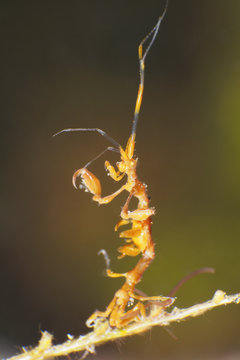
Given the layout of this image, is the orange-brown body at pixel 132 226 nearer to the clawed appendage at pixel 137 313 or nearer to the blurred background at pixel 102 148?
the clawed appendage at pixel 137 313

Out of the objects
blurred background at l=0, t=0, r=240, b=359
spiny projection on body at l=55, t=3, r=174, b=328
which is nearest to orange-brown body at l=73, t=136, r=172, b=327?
spiny projection on body at l=55, t=3, r=174, b=328

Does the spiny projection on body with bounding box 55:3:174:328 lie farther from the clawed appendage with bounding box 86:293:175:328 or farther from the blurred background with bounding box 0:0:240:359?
the blurred background with bounding box 0:0:240:359

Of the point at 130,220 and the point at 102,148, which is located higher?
the point at 102,148

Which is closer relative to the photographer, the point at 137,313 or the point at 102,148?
the point at 137,313

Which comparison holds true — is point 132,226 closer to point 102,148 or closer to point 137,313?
point 137,313

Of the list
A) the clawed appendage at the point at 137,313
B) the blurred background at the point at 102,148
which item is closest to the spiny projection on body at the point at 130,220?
the clawed appendage at the point at 137,313

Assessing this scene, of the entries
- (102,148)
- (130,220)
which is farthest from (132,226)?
(102,148)

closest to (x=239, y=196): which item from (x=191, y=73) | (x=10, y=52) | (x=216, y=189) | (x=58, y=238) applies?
(x=216, y=189)

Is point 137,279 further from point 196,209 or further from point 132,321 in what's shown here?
point 196,209
